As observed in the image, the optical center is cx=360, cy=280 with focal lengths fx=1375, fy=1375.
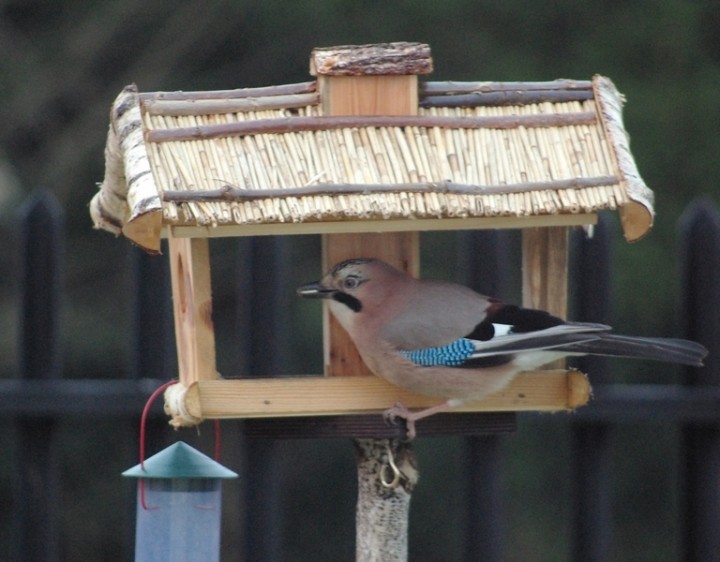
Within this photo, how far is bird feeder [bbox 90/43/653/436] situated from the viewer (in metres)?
2.87

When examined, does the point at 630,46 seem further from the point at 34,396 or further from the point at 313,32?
the point at 34,396

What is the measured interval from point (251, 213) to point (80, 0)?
469 cm

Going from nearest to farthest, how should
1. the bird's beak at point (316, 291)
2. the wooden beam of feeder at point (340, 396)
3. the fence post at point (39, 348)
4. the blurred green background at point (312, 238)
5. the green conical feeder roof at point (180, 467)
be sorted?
1. the green conical feeder roof at point (180, 467)
2. the wooden beam of feeder at point (340, 396)
3. the bird's beak at point (316, 291)
4. the fence post at point (39, 348)
5. the blurred green background at point (312, 238)

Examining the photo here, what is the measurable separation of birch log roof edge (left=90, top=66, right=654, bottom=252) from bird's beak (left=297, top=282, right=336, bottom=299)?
8.1 inches

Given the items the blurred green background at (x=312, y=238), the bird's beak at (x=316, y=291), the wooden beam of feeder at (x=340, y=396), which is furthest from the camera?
the blurred green background at (x=312, y=238)

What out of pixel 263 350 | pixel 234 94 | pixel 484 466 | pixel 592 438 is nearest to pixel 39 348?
pixel 263 350

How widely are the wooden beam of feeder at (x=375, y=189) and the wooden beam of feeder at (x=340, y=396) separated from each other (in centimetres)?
42

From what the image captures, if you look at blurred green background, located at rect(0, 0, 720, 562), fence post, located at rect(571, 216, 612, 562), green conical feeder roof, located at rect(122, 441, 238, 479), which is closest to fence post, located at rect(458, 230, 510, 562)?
fence post, located at rect(571, 216, 612, 562)

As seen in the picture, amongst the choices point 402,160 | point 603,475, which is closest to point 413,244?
point 402,160

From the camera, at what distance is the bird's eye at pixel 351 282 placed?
308 centimetres

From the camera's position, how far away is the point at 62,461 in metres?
6.41

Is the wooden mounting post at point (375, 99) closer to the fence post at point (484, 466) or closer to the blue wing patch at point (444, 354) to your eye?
the blue wing patch at point (444, 354)

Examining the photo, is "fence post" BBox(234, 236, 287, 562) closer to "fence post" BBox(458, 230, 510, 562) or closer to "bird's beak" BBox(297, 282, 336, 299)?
"fence post" BBox(458, 230, 510, 562)

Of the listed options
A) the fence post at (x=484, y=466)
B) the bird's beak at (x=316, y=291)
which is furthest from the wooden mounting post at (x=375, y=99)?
the fence post at (x=484, y=466)
